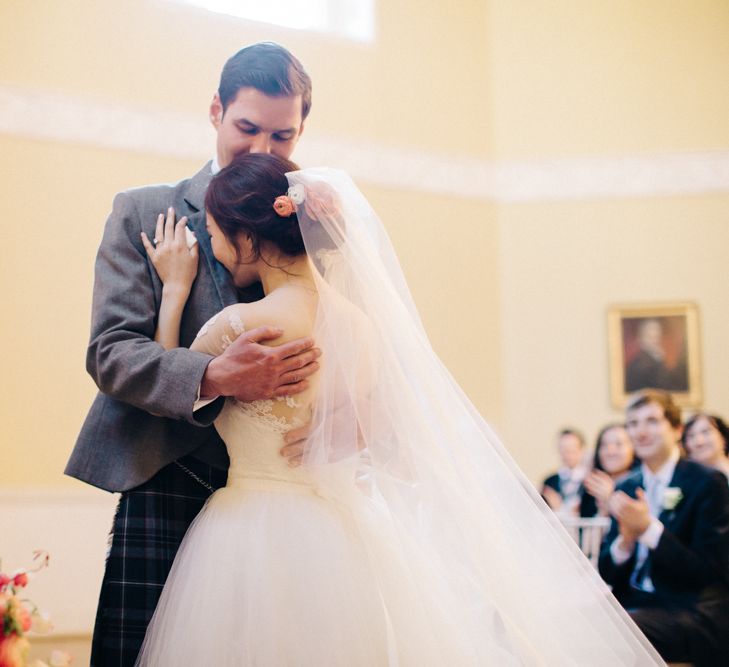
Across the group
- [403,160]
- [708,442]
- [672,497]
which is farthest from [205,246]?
[403,160]

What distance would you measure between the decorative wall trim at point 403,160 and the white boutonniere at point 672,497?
5.01m

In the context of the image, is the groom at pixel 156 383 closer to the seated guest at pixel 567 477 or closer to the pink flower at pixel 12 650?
the pink flower at pixel 12 650

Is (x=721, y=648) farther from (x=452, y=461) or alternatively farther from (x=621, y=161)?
(x=621, y=161)

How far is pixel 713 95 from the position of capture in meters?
9.48

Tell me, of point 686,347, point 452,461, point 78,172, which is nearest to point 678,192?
point 686,347

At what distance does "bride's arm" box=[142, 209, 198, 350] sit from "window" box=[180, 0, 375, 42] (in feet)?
20.3

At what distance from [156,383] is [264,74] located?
36.9 inches

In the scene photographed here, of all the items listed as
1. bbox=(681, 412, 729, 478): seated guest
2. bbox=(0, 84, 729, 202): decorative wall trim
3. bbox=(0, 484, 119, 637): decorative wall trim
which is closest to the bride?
bbox=(681, 412, 729, 478): seated guest

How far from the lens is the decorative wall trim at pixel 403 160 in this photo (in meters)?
7.41

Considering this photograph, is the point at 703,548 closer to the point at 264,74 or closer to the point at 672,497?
the point at 672,497

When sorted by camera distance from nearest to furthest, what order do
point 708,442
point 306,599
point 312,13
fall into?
point 306,599, point 708,442, point 312,13

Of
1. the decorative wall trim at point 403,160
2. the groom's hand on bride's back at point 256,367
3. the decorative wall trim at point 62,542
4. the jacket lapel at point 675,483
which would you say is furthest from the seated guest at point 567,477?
the groom's hand on bride's back at point 256,367

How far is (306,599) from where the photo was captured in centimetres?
210

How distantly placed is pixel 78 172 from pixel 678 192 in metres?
5.68
